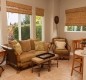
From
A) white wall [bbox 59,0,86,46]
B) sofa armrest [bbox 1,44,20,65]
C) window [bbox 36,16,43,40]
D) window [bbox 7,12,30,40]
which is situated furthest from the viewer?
window [bbox 36,16,43,40]

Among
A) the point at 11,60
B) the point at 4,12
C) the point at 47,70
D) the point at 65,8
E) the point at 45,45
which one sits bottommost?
the point at 47,70

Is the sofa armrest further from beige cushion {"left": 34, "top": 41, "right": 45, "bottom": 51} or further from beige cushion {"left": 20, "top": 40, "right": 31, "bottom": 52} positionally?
beige cushion {"left": 34, "top": 41, "right": 45, "bottom": 51}

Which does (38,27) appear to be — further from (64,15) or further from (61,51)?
(61,51)

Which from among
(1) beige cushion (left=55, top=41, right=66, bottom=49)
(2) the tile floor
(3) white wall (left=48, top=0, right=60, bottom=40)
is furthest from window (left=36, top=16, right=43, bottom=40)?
(2) the tile floor

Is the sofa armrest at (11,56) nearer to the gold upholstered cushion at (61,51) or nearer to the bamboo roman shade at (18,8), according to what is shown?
the bamboo roman shade at (18,8)

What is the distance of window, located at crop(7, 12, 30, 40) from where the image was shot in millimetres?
4548

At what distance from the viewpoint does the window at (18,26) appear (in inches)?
179

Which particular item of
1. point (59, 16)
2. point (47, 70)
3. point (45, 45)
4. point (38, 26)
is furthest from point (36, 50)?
point (59, 16)

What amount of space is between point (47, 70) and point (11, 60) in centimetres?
127

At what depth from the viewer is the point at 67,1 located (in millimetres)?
5723

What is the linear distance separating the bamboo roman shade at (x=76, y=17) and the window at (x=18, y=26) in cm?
200

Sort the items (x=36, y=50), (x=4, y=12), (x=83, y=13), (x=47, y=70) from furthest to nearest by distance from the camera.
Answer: (x=83, y=13), (x=36, y=50), (x=4, y=12), (x=47, y=70)

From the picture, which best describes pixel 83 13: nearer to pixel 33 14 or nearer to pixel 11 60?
pixel 33 14

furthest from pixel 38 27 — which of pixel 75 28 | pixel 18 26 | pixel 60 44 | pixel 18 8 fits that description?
pixel 75 28
